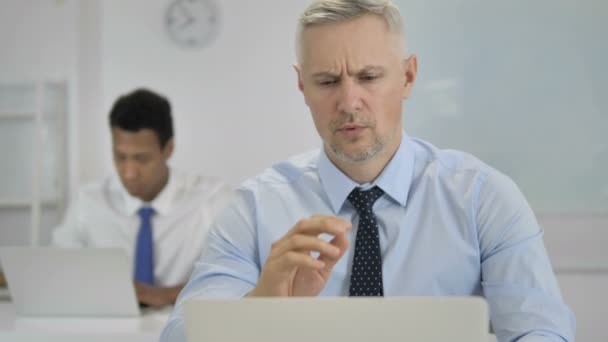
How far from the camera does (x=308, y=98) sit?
1.67 meters

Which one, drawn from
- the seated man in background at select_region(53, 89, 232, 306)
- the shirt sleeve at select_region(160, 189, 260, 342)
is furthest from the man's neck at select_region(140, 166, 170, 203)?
the shirt sleeve at select_region(160, 189, 260, 342)

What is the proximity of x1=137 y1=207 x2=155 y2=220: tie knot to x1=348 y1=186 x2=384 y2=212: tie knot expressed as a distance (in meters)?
1.82

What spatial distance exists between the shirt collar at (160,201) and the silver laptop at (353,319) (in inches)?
99.2

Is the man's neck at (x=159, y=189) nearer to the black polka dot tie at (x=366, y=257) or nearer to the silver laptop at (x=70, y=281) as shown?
the silver laptop at (x=70, y=281)

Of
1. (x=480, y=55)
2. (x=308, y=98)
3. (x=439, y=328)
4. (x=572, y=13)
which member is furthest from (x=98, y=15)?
(x=439, y=328)

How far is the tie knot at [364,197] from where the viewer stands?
172 cm

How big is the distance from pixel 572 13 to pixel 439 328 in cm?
304

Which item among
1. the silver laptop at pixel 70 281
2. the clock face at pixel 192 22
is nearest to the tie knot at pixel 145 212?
the silver laptop at pixel 70 281

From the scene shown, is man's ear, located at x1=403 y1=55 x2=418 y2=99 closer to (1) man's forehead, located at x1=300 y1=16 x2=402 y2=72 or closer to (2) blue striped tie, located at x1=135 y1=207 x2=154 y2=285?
(1) man's forehead, located at x1=300 y1=16 x2=402 y2=72

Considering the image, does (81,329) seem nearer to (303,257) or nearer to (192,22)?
(303,257)

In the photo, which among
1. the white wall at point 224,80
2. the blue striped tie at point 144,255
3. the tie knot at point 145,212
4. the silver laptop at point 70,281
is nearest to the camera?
the silver laptop at point 70,281

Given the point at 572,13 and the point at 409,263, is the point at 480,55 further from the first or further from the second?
the point at 409,263

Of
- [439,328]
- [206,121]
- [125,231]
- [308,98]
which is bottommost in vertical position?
[125,231]

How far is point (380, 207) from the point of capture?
5.70ft
